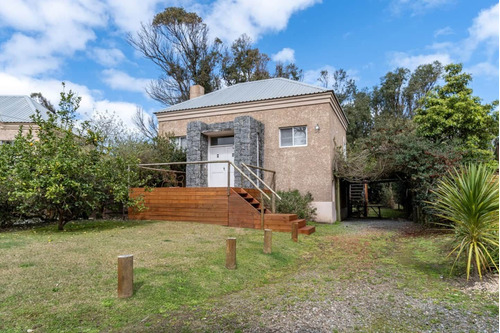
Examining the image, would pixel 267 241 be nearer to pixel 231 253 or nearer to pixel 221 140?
pixel 231 253

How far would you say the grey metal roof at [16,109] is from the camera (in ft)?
58.4

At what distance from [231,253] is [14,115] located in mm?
19542

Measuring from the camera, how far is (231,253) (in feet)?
17.5

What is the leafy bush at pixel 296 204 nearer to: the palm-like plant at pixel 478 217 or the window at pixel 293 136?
the window at pixel 293 136

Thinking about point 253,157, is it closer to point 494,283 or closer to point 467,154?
point 467,154

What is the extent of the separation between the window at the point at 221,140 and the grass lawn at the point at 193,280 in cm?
684

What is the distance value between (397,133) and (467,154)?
260cm

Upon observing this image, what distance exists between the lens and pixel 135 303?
3770 mm

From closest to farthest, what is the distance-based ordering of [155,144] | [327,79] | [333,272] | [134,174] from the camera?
[333,272], [134,174], [155,144], [327,79]

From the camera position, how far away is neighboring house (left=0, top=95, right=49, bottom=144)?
56.9 ft

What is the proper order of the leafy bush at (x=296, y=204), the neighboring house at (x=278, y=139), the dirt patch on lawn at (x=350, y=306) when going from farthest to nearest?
the neighboring house at (x=278, y=139), the leafy bush at (x=296, y=204), the dirt patch on lawn at (x=350, y=306)

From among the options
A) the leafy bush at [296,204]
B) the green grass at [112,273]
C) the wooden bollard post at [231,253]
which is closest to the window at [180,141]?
the leafy bush at [296,204]

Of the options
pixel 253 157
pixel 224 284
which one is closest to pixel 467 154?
pixel 253 157

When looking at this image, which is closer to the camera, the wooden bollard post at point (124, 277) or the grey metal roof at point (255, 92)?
the wooden bollard post at point (124, 277)
